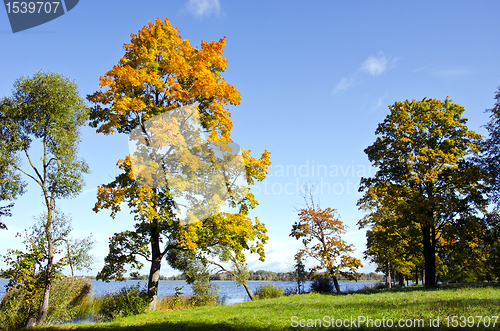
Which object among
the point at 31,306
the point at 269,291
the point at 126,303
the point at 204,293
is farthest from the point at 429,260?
the point at 31,306

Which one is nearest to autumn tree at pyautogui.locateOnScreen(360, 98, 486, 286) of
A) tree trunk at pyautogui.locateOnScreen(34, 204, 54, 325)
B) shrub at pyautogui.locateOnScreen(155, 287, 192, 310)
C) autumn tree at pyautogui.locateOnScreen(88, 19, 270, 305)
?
autumn tree at pyautogui.locateOnScreen(88, 19, 270, 305)

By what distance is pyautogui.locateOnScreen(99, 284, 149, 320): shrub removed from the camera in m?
13.8

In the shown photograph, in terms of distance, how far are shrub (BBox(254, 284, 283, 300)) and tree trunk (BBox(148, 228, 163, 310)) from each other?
859cm

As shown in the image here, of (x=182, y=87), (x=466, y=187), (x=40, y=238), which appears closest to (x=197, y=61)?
(x=182, y=87)

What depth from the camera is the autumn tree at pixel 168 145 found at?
13414 millimetres

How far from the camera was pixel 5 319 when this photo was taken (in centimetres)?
1531

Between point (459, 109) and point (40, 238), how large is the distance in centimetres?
2897

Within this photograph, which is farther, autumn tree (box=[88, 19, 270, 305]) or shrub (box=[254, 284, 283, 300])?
shrub (box=[254, 284, 283, 300])

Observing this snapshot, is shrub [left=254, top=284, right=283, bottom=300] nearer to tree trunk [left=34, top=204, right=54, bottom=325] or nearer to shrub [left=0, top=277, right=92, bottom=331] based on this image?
shrub [left=0, top=277, right=92, bottom=331]

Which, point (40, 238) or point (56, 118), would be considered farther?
point (56, 118)

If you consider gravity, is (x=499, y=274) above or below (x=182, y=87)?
below

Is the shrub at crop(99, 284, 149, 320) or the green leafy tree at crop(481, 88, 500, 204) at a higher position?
the green leafy tree at crop(481, 88, 500, 204)

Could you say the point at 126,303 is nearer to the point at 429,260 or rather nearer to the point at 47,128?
the point at 47,128

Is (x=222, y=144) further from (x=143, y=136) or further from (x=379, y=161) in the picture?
(x=379, y=161)
